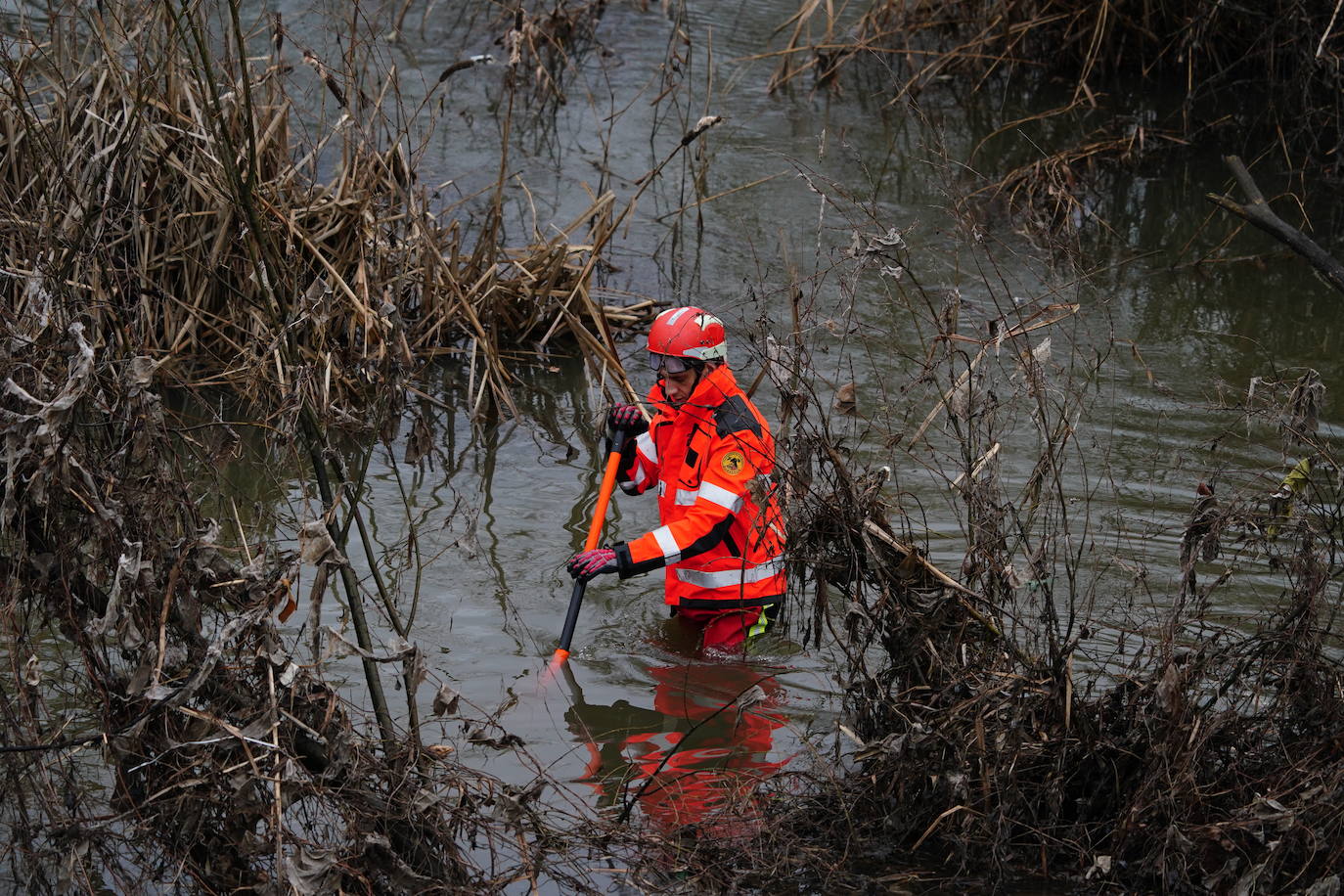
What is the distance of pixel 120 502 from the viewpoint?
12.3 ft

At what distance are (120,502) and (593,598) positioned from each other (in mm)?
3255

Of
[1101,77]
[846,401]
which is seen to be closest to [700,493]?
[846,401]

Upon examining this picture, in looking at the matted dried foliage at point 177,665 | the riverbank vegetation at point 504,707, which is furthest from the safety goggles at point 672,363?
the matted dried foliage at point 177,665

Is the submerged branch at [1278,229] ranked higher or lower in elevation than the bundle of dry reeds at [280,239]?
higher

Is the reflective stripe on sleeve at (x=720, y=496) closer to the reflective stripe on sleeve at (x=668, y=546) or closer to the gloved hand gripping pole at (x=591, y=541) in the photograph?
the reflective stripe on sleeve at (x=668, y=546)

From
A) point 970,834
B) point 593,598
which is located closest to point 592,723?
point 593,598

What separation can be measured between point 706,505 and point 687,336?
0.67m

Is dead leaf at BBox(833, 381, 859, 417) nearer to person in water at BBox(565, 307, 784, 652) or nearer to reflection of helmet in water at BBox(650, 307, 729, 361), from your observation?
person in water at BBox(565, 307, 784, 652)

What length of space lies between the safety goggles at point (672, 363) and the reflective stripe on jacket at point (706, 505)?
77 millimetres

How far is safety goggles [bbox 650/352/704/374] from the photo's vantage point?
232 inches

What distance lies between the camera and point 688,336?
5836 millimetres

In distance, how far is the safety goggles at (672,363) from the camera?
5.89m

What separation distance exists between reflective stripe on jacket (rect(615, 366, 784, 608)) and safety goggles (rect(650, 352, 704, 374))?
3.0 inches

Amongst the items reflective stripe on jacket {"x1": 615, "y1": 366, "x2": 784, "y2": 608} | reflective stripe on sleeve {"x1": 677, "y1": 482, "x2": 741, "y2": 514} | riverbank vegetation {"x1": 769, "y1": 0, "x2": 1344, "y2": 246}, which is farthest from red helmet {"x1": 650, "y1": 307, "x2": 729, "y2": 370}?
riverbank vegetation {"x1": 769, "y1": 0, "x2": 1344, "y2": 246}
